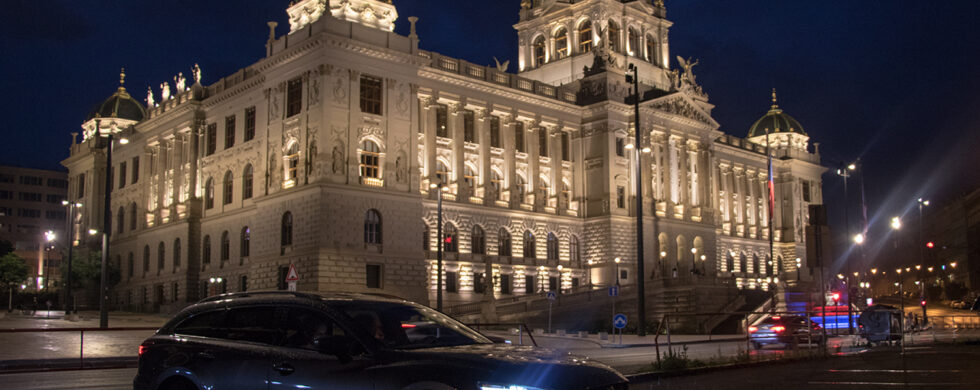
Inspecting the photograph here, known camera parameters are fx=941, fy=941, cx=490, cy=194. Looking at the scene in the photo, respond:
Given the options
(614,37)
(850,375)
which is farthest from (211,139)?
(850,375)

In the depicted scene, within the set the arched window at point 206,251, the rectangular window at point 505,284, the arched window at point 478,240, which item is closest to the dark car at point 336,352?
the arched window at point 478,240

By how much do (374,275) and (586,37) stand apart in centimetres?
3629

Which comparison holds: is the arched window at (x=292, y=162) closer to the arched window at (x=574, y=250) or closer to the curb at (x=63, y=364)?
the arched window at (x=574, y=250)

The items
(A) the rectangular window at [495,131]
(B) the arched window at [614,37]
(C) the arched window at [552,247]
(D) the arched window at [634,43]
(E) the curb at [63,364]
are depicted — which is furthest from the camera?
(D) the arched window at [634,43]

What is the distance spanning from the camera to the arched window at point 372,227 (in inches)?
2231

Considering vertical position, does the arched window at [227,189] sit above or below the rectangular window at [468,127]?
below

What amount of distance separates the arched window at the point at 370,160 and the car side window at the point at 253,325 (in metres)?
47.8

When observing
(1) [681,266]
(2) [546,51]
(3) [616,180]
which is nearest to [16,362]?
(3) [616,180]

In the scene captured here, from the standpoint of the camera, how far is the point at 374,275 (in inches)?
2226

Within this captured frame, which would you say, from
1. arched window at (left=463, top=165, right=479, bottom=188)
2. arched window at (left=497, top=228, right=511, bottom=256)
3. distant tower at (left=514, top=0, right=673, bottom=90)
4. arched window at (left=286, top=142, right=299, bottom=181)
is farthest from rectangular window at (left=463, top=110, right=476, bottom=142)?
distant tower at (left=514, top=0, right=673, bottom=90)

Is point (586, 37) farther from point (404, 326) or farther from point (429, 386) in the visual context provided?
point (429, 386)

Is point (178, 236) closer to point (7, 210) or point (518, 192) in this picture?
point (518, 192)

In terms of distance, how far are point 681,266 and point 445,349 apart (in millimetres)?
71053

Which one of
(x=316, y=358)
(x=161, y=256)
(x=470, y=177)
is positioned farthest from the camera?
(x=161, y=256)
